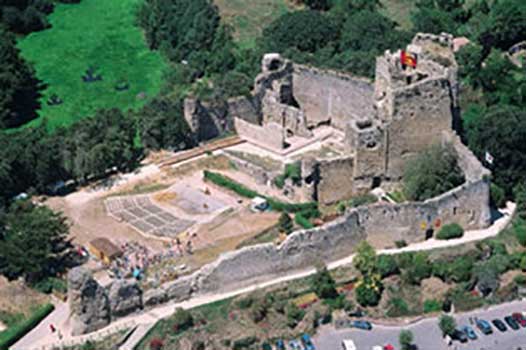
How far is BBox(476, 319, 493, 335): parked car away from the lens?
235 feet

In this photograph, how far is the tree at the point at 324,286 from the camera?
7375 centimetres

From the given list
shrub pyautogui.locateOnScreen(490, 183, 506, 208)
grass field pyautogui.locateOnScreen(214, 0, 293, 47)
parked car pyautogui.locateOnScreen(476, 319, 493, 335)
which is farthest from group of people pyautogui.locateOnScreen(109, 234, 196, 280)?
grass field pyautogui.locateOnScreen(214, 0, 293, 47)

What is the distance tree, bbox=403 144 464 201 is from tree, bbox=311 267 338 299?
11.7 metres

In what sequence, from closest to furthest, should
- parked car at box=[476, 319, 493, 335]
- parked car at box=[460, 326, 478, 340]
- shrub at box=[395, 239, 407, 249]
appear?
1. parked car at box=[460, 326, 478, 340]
2. parked car at box=[476, 319, 493, 335]
3. shrub at box=[395, 239, 407, 249]

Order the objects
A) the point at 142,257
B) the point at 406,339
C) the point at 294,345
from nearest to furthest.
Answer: the point at 406,339, the point at 294,345, the point at 142,257

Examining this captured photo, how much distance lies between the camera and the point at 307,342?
70.7 meters

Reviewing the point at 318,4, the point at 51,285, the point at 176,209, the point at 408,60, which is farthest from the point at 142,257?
the point at 318,4

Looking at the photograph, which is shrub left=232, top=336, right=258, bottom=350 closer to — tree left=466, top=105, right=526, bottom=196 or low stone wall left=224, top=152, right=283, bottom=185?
low stone wall left=224, top=152, right=283, bottom=185

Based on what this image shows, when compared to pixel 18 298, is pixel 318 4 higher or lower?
higher

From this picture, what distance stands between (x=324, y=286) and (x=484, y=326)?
11386 mm

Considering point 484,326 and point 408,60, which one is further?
point 408,60

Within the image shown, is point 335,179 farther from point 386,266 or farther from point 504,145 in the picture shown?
point 504,145

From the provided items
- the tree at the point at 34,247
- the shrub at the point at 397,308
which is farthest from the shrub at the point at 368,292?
the tree at the point at 34,247

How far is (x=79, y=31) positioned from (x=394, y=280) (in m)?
73.9
